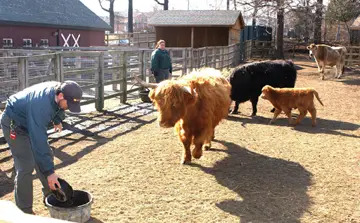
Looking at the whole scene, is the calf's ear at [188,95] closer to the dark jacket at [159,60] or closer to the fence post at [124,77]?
the dark jacket at [159,60]

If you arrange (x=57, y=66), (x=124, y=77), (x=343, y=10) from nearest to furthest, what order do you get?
(x=57, y=66) → (x=124, y=77) → (x=343, y=10)

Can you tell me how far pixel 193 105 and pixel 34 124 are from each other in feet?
9.12

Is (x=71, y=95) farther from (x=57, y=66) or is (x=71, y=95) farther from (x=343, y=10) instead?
(x=343, y=10)

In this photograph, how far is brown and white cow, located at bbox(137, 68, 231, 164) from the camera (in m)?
5.37

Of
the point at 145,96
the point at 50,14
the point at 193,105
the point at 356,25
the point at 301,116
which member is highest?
the point at 356,25

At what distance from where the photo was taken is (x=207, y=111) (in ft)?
20.0

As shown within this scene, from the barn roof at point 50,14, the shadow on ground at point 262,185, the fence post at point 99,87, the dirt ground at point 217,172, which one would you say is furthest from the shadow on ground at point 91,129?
the barn roof at point 50,14

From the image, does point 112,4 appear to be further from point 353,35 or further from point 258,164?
point 258,164

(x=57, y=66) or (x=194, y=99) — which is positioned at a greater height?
(x=57, y=66)

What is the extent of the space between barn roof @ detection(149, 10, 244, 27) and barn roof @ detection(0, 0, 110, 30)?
6.17 metres

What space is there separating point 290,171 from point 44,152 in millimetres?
3657

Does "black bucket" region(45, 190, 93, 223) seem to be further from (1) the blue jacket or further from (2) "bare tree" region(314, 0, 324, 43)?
(2) "bare tree" region(314, 0, 324, 43)

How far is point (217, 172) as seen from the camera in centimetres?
577

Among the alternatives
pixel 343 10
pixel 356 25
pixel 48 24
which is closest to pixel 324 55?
pixel 48 24
